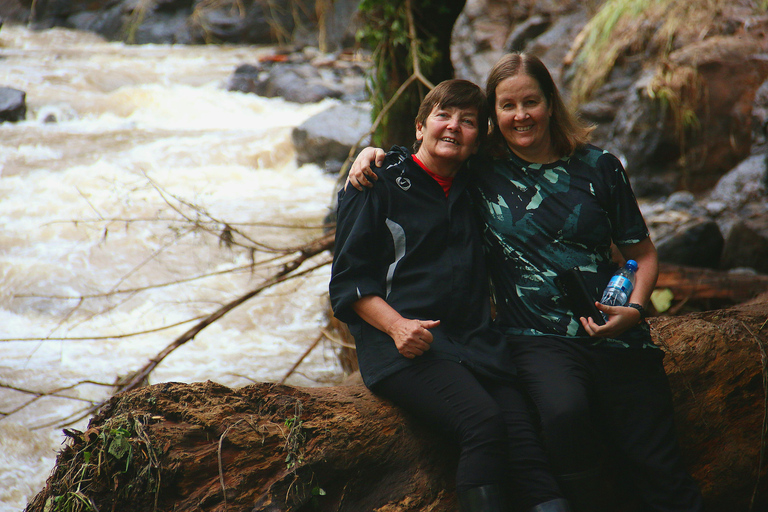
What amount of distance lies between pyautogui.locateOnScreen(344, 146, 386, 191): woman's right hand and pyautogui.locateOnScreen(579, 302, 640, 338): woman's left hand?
0.93 m

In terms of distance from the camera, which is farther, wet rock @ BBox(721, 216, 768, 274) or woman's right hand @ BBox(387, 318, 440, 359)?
wet rock @ BBox(721, 216, 768, 274)

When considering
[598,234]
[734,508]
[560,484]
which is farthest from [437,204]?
[734,508]

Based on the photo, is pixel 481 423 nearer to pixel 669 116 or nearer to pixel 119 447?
pixel 119 447

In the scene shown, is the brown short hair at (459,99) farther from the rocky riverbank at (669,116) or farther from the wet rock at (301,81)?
the wet rock at (301,81)

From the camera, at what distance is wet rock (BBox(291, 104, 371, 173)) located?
9227 millimetres

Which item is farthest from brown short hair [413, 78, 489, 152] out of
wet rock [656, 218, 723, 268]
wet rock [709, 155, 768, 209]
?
wet rock [709, 155, 768, 209]

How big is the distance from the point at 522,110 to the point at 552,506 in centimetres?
140

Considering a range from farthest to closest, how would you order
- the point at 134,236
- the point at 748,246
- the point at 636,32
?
the point at 636,32, the point at 134,236, the point at 748,246

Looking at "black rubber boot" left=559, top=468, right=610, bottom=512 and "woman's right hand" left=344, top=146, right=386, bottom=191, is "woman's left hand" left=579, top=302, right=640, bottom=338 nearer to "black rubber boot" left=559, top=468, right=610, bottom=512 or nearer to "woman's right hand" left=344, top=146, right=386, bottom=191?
"black rubber boot" left=559, top=468, right=610, bottom=512

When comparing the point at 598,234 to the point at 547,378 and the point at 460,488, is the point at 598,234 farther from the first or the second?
the point at 460,488

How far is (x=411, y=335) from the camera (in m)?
1.94

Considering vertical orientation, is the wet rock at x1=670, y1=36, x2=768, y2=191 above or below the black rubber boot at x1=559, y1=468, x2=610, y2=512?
above

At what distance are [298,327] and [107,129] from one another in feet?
21.7

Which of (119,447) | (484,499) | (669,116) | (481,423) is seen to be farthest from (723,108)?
(119,447)
